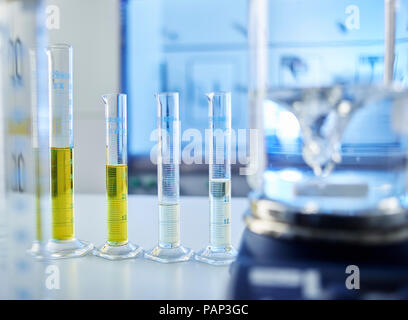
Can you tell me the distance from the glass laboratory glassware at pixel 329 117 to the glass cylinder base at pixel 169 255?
16 cm

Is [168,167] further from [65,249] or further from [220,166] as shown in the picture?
[65,249]

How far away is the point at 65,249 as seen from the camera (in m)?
0.73

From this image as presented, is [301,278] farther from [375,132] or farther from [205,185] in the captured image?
[205,185]

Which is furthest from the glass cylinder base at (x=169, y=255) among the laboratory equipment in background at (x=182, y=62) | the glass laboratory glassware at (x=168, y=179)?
the laboratory equipment in background at (x=182, y=62)

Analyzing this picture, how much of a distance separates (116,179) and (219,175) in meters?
0.18

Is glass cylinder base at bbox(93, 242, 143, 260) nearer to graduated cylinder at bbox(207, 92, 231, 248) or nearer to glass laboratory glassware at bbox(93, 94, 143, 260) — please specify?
glass laboratory glassware at bbox(93, 94, 143, 260)

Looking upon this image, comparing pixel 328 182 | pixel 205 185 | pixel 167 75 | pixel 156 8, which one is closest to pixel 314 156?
pixel 328 182

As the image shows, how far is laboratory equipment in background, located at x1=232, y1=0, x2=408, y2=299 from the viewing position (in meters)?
0.51

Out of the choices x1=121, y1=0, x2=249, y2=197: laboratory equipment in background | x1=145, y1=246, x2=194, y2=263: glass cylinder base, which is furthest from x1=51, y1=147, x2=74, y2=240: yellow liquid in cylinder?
x1=121, y1=0, x2=249, y2=197: laboratory equipment in background

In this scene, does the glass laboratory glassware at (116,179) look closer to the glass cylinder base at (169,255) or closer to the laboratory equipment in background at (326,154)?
the glass cylinder base at (169,255)

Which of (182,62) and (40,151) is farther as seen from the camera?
(182,62)

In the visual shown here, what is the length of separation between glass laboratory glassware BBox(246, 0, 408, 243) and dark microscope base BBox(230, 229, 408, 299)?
0.06ft

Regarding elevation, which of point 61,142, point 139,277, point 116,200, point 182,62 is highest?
point 182,62

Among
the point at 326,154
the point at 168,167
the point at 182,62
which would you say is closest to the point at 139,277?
the point at 168,167
